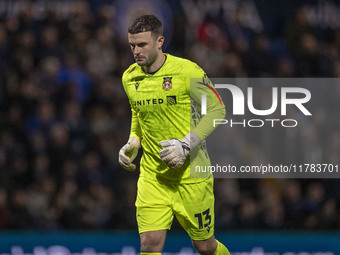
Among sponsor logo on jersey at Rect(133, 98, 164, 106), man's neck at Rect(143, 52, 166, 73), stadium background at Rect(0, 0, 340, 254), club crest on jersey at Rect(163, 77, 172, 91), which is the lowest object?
stadium background at Rect(0, 0, 340, 254)

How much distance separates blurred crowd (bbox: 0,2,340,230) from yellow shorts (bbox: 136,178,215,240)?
11.8 ft

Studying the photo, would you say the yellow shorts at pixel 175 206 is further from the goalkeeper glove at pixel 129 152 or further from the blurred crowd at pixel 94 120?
the blurred crowd at pixel 94 120

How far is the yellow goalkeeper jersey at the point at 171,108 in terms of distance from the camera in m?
6.30

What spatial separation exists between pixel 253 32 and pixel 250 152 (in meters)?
2.66

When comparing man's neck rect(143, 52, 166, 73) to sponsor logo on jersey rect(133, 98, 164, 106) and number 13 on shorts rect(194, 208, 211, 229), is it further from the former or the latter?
number 13 on shorts rect(194, 208, 211, 229)

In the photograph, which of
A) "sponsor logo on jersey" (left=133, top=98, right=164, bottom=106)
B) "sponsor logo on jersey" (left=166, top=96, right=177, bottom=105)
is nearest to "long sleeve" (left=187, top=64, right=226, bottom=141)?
"sponsor logo on jersey" (left=166, top=96, right=177, bottom=105)

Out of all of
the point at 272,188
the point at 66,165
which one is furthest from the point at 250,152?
the point at 66,165

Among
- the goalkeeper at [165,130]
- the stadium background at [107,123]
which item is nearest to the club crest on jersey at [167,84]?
the goalkeeper at [165,130]

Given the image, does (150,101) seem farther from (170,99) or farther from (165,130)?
(165,130)

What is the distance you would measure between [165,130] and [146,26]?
94 centimetres

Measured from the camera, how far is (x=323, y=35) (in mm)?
12523

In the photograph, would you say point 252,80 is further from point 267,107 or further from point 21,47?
point 21,47

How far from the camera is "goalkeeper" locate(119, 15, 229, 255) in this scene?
6.25 m

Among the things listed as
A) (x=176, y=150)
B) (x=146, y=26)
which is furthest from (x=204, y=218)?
(x=146, y=26)
